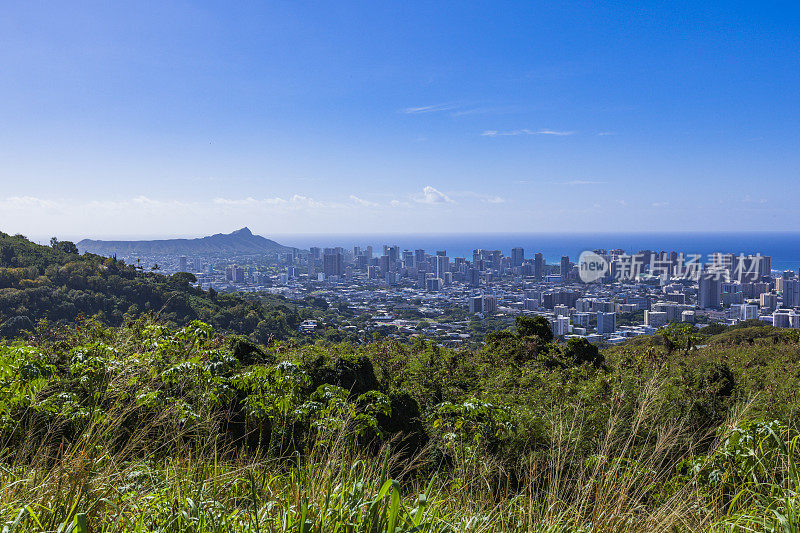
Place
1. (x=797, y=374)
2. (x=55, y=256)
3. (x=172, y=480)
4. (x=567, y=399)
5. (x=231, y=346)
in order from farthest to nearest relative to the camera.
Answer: (x=55, y=256) → (x=797, y=374) → (x=231, y=346) → (x=567, y=399) → (x=172, y=480)

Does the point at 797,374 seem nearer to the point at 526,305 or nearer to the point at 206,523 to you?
the point at 206,523

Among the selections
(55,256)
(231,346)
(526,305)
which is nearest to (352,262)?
(526,305)

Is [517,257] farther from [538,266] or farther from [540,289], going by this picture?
[540,289]

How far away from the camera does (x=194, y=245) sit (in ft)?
264

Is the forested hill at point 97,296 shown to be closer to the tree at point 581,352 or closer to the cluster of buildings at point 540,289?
the cluster of buildings at point 540,289

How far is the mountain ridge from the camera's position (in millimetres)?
54250

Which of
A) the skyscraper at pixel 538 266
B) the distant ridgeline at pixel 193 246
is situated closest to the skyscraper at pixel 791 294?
the skyscraper at pixel 538 266

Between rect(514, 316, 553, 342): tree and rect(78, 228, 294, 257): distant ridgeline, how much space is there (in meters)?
42.2

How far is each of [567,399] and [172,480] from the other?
352cm

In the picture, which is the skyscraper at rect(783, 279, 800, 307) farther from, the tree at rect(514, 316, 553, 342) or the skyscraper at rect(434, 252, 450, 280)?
the tree at rect(514, 316, 553, 342)

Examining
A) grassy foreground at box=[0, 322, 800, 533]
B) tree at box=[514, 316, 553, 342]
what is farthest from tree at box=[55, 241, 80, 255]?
tree at box=[514, 316, 553, 342]

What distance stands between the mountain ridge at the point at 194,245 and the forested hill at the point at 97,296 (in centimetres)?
2525

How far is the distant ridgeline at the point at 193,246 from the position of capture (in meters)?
54.2

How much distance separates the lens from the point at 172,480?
1973 millimetres
